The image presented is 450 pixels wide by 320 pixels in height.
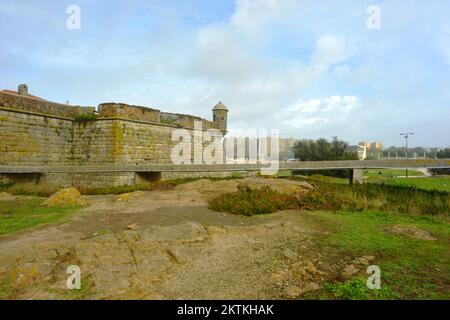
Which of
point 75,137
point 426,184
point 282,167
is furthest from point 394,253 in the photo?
point 75,137

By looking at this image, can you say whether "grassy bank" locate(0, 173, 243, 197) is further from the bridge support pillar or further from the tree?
the tree

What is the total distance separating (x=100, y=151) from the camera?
14.2 m

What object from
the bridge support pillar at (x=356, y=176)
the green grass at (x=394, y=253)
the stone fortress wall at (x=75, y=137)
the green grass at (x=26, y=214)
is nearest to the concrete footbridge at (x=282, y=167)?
the bridge support pillar at (x=356, y=176)

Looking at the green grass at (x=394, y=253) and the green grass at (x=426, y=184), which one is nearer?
the green grass at (x=394, y=253)

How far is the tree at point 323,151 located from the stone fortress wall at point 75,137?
799 inches

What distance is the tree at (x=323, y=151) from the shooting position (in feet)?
97.9

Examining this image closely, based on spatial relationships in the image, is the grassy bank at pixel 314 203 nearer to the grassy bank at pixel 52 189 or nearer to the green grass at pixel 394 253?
the green grass at pixel 394 253

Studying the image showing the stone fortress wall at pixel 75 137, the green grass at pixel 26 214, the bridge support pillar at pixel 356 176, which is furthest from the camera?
the stone fortress wall at pixel 75 137

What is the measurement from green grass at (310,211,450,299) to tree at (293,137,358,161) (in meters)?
24.2

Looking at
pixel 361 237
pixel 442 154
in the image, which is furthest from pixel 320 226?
pixel 442 154

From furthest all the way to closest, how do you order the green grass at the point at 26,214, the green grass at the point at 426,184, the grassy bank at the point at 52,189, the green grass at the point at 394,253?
the green grass at the point at 426,184 → the grassy bank at the point at 52,189 → the green grass at the point at 26,214 → the green grass at the point at 394,253
